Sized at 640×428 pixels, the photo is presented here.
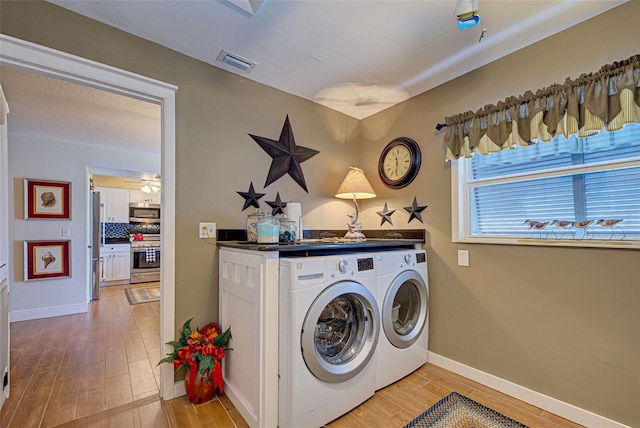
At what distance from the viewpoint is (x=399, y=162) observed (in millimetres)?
2611

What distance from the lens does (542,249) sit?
5.75 ft

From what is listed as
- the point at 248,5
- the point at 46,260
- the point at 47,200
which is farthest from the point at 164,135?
the point at 46,260

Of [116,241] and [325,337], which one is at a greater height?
[116,241]

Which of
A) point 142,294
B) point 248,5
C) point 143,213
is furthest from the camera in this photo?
point 143,213

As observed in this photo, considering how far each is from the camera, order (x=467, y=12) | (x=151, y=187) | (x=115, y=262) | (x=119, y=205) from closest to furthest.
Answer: (x=467, y=12) → (x=115, y=262) → (x=151, y=187) → (x=119, y=205)

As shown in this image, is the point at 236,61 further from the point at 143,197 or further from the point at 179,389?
the point at 143,197

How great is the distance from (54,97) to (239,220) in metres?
2.26

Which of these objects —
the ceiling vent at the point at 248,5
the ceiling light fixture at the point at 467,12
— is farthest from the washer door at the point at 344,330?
the ceiling vent at the point at 248,5

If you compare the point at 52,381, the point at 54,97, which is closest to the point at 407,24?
the point at 54,97

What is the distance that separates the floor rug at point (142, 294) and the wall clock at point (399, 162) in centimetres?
414

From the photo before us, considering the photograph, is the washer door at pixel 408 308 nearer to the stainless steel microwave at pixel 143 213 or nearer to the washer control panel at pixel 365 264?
the washer control panel at pixel 365 264

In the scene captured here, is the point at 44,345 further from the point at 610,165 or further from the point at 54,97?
the point at 610,165

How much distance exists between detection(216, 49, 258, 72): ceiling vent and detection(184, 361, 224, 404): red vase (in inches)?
84.6

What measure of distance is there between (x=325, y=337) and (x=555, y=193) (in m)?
1.79
